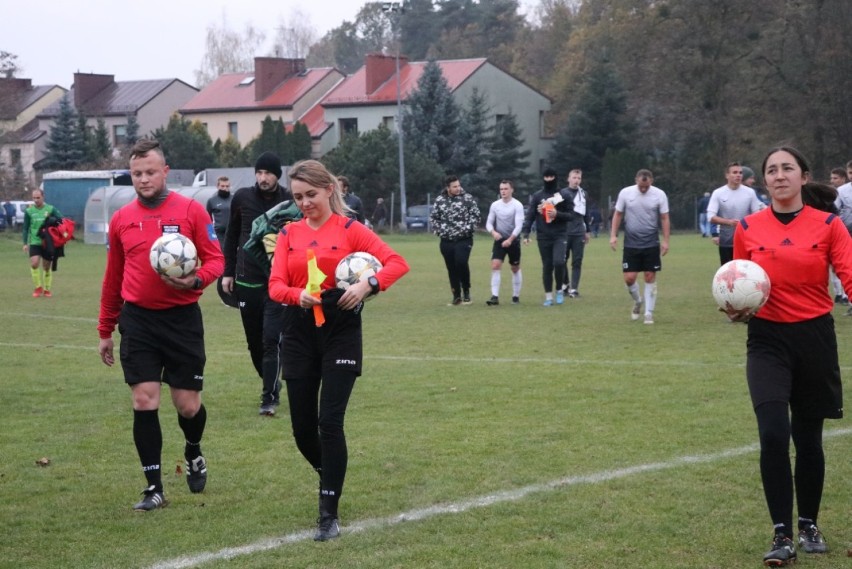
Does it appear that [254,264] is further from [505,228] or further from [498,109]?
[498,109]

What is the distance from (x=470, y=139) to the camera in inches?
2512

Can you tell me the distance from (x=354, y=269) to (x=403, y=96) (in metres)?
68.6

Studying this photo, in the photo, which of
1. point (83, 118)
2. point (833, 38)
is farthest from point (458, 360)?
point (83, 118)

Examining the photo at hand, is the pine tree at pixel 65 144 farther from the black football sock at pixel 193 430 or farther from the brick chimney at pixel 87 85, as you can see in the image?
the black football sock at pixel 193 430

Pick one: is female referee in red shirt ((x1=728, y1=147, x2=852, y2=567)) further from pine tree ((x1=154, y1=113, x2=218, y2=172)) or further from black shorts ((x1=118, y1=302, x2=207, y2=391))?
pine tree ((x1=154, y1=113, x2=218, y2=172))

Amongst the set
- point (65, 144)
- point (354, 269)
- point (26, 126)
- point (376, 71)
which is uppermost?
point (376, 71)

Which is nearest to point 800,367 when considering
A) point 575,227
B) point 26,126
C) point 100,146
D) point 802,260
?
point 802,260

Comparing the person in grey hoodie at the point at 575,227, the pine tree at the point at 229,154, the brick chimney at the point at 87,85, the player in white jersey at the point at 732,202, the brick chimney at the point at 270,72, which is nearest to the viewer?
the player in white jersey at the point at 732,202

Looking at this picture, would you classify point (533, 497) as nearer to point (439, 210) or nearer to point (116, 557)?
point (116, 557)

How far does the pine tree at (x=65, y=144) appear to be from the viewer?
236 feet

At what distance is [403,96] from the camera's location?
73.8 metres

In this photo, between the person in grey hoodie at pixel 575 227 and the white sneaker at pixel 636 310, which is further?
the person in grey hoodie at pixel 575 227

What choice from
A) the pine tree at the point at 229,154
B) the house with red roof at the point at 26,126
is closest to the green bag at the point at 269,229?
the pine tree at the point at 229,154

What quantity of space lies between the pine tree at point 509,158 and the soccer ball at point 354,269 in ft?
191
